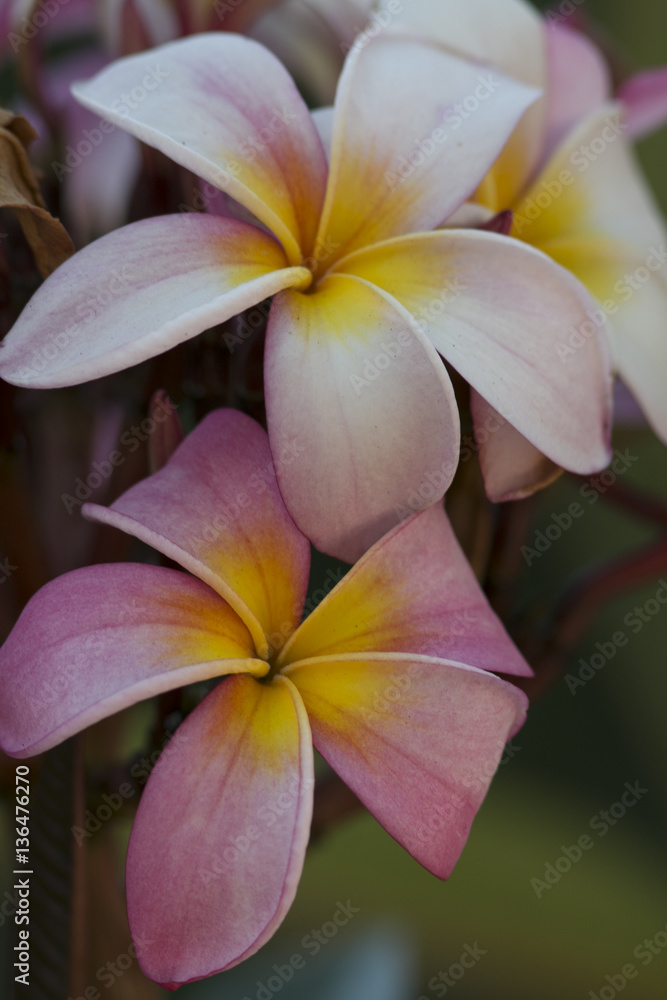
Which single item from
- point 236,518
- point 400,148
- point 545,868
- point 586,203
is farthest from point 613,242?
Result: point 545,868

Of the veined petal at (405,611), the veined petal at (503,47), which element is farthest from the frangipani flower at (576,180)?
the veined petal at (405,611)

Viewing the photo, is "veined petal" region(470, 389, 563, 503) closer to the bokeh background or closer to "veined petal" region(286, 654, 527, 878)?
"veined petal" region(286, 654, 527, 878)

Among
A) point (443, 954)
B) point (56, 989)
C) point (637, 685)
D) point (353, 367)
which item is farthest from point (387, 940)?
point (353, 367)

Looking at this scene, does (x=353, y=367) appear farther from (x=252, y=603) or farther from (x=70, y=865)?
(x=70, y=865)

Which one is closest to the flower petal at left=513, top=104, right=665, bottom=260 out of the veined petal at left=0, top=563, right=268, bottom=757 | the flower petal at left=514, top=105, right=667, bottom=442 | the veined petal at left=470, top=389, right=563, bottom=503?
the flower petal at left=514, top=105, right=667, bottom=442

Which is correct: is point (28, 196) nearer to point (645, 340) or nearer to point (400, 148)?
point (400, 148)

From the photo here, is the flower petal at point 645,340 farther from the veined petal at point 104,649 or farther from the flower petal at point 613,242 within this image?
the veined petal at point 104,649
